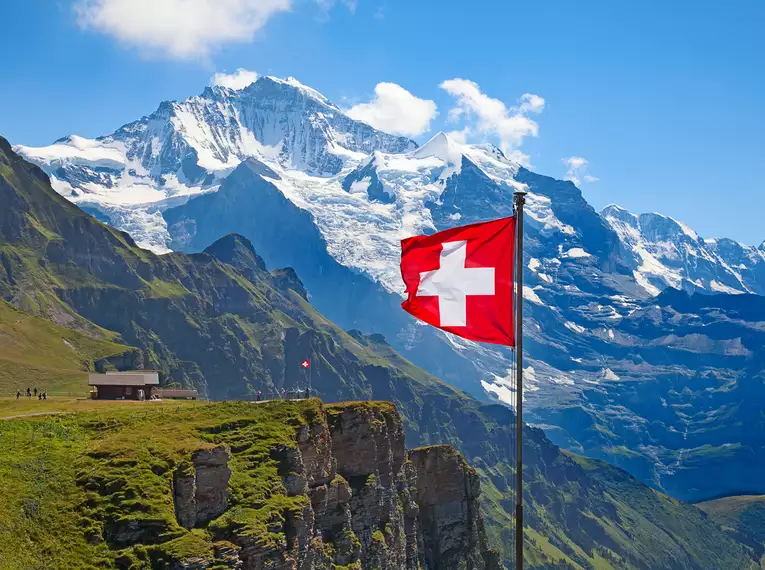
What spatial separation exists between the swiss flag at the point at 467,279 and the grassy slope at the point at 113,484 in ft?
149

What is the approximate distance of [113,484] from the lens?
9075 cm

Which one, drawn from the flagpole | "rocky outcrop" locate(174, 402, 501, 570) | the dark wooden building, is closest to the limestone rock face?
"rocky outcrop" locate(174, 402, 501, 570)

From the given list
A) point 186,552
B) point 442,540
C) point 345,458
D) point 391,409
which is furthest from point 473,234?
point 442,540

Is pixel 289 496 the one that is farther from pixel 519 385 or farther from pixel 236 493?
pixel 519 385

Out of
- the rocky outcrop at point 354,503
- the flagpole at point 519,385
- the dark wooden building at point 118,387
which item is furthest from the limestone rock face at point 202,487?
the dark wooden building at point 118,387

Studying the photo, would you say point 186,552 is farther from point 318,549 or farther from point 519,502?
point 519,502

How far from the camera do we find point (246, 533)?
97688 millimetres

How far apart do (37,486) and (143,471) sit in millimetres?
10744

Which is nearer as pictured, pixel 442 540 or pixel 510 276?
pixel 510 276

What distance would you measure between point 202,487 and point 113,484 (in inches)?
441

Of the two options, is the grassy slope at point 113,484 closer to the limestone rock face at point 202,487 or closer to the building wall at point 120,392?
the limestone rock face at point 202,487

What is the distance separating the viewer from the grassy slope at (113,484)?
82125mm

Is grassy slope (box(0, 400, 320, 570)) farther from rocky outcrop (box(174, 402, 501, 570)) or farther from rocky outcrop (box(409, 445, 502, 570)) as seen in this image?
rocky outcrop (box(409, 445, 502, 570))

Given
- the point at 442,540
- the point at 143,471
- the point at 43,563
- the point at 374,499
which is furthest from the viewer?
the point at 442,540
